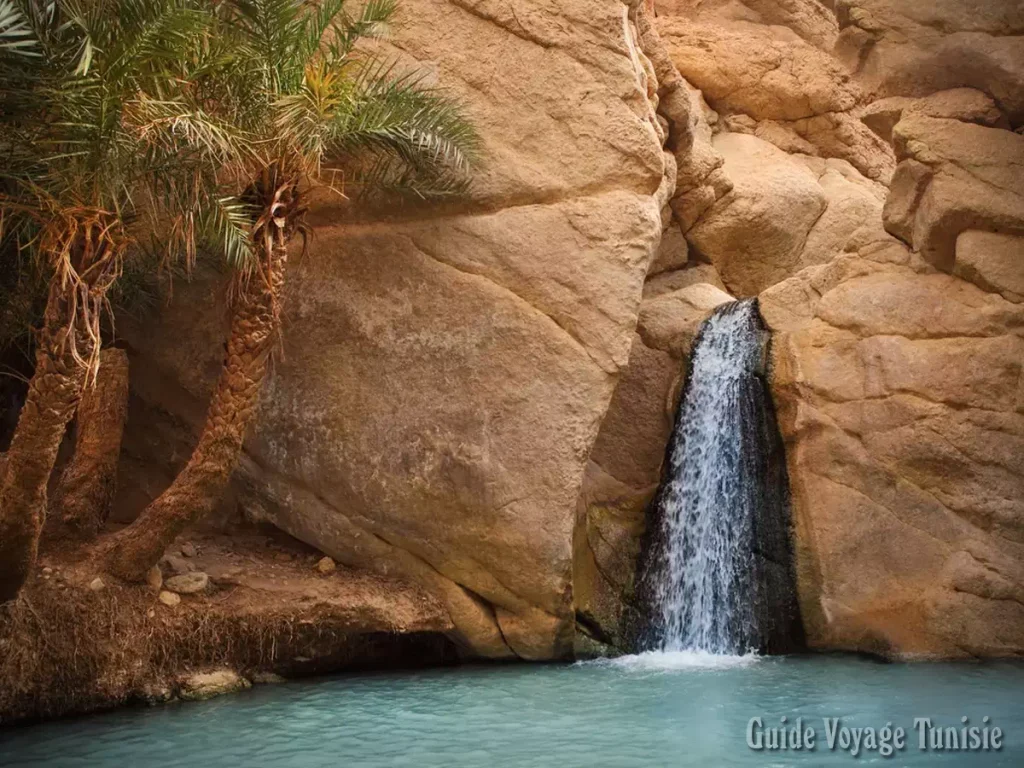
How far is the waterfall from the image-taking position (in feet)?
41.2

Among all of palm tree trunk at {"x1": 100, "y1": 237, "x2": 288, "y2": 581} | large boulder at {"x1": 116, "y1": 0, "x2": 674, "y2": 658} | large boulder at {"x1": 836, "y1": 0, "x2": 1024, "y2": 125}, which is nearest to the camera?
palm tree trunk at {"x1": 100, "y1": 237, "x2": 288, "y2": 581}

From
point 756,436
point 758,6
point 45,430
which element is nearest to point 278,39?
point 45,430

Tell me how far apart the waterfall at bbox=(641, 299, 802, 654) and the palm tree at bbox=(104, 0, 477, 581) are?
516 centimetres

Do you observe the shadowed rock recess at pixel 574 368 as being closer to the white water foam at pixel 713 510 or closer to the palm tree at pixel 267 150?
the white water foam at pixel 713 510

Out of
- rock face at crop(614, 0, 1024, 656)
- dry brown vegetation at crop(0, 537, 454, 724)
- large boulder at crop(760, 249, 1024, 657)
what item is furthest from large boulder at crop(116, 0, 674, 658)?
large boulder at crop(760, 249, 1024, 657)

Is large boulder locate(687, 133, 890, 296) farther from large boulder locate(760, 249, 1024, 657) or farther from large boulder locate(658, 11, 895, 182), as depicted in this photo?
large boulder locate(760, 249, 1024, 657)

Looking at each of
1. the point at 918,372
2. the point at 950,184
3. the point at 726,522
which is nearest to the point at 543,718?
the point at 726,522

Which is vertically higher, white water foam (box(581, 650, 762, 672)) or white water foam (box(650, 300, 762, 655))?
white water foam (box(650, 300, 762, 655))

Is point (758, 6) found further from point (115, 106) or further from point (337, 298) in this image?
point (115, 106)

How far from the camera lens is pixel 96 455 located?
11000 millimetres

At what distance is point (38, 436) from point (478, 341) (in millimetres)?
4919

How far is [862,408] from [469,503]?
4600mm

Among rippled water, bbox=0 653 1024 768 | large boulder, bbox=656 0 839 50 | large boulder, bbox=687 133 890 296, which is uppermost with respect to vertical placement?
large boulder, bbox=656 0 839 50

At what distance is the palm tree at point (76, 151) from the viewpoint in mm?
→ 7914
